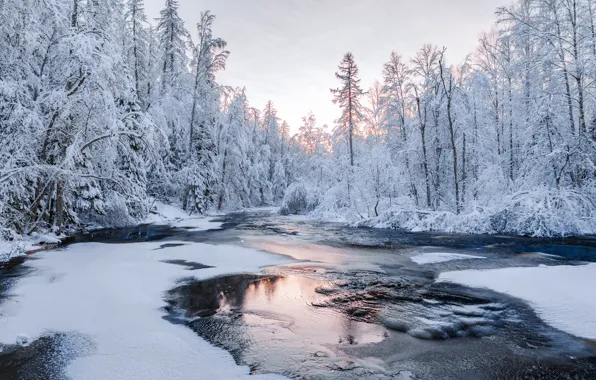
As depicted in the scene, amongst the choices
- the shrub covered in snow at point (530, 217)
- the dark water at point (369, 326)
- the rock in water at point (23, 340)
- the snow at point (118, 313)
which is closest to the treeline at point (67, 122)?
A: the snow at point (118, 313)

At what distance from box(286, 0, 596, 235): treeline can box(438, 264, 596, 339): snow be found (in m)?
8.17

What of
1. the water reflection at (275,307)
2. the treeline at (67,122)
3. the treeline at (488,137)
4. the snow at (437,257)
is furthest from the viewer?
the treeline at (488,137)

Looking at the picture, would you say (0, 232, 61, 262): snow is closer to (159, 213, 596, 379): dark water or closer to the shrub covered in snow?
(159, 213, 596, 379): dark water

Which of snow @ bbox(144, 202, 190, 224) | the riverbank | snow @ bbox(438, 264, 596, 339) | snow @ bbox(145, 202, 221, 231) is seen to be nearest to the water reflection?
the riverbank

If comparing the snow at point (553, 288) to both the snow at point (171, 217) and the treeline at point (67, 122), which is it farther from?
the snow at point (171, 217)

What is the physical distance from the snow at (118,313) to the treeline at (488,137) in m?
12.6

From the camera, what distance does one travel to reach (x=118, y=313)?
4945 mm

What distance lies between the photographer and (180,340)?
13.4 ft

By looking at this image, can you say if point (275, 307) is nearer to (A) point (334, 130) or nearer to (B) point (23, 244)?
(B) point (23, 244)

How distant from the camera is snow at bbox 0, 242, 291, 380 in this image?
3430 millimetres

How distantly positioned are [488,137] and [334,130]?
12.7 m

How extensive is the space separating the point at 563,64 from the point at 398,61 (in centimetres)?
1093

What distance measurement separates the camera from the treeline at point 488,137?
1470 centimetres

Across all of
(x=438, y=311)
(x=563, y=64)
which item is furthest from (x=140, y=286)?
(x=563, y=64)
